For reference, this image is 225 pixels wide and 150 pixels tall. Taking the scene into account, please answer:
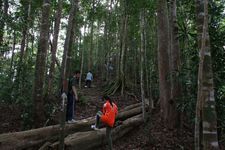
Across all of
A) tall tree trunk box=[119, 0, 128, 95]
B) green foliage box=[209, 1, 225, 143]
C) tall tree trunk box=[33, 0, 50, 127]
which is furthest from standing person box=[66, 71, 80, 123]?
tall tree trunk box=[119, 0, 128, 95]

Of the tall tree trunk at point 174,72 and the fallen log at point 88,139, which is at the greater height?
the tall tree trunk at point 174,72

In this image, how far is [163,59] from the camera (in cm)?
1069

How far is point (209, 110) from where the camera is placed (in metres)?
5.05

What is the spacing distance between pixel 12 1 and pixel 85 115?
5.63 metres

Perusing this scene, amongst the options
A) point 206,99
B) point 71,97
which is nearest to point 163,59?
point 71,97

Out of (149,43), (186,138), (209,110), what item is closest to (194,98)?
(186,138)

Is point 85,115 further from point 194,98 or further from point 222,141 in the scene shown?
point 222,141

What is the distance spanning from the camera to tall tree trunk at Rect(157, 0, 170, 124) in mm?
10523

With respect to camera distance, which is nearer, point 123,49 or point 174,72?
point 174,72

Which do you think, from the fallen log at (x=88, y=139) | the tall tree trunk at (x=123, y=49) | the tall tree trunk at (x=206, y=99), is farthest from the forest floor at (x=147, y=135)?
the tall tree trunk at (x=123, y=49)

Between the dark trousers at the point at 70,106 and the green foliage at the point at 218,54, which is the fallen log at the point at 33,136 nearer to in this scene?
the dark trousers at the point at 70,106

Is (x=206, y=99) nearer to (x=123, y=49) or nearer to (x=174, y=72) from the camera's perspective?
(x=174, y=72)

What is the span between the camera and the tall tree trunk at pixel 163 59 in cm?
1052

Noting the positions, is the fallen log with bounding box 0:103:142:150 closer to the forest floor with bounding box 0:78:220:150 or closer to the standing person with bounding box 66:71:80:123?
the standing person with bounding box 66:71:80:123
